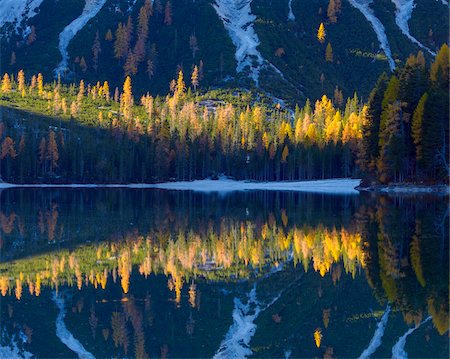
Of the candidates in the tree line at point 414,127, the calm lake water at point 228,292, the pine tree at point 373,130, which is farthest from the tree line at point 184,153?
the calm lake water at point 228,292

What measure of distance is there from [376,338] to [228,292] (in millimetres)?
7519

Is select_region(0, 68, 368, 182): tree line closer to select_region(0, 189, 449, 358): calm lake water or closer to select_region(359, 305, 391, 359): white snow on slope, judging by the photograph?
select_region(0, 189, 449, 358): calm lake water

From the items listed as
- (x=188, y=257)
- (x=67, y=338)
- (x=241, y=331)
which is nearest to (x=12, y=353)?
(x=67, y=338)

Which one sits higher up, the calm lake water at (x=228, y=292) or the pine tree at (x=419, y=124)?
the pine tree at (x=419, y=124)

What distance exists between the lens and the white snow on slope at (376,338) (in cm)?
1838

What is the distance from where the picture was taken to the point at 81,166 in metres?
155

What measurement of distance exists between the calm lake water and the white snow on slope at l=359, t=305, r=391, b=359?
0.03m

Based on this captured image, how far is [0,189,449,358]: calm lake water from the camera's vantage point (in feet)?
63.2

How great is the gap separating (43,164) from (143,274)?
444ft

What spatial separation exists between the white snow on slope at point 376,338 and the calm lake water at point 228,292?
3 centimetres

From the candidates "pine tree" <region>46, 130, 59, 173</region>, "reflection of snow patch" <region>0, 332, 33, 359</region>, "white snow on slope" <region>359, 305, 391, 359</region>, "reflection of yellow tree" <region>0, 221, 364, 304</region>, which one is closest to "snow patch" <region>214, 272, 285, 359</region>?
"reflection of yellow tree" <region>0, 221, 364, 304</region>

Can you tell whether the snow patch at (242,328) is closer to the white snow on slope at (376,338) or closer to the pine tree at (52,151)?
the white snow on slope at (376,338)

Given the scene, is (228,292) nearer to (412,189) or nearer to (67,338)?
(67,338)

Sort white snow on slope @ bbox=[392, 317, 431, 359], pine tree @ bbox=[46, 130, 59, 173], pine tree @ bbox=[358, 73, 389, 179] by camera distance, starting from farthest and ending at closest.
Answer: pine tree @ bbox=[46, 130, 59, 173] < pine tree @ bbox=[358, 73, 389, 179] < white snow on slope @ bbox=[392, 317, 431, 359]
